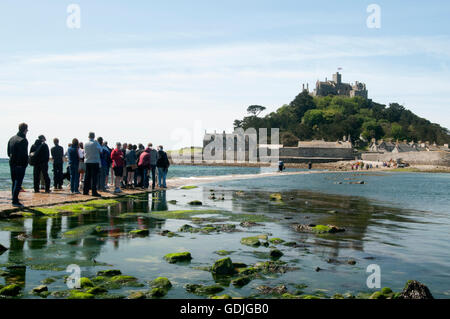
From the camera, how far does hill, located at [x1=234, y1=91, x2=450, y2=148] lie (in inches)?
6540

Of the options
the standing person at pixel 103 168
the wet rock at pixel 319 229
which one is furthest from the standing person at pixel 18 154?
the wet rock at pixel 319 229

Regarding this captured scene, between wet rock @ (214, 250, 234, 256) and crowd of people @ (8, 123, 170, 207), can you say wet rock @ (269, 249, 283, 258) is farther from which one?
crowd of people @ (8, 123, 170, 207)

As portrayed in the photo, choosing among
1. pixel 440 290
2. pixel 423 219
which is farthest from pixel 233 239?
pixel 423 219

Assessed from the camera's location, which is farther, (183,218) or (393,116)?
(393,116)

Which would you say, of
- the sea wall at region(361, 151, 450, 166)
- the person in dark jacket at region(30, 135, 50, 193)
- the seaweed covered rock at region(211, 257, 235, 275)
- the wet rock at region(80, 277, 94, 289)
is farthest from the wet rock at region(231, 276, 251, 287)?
the sea wall at region(361, 151, 450, 166)

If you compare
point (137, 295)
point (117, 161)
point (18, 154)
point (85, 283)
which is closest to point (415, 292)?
point (137, 295)

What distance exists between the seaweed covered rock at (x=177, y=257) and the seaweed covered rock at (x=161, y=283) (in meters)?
1.38

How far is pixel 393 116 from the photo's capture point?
19462cm

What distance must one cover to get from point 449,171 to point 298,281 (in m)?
101

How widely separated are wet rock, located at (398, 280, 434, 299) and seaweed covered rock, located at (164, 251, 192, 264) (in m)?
3.69

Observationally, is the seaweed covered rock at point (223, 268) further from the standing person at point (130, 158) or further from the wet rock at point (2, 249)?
the standing person at point (130, 158)

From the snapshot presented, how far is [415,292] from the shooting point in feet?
18.6
